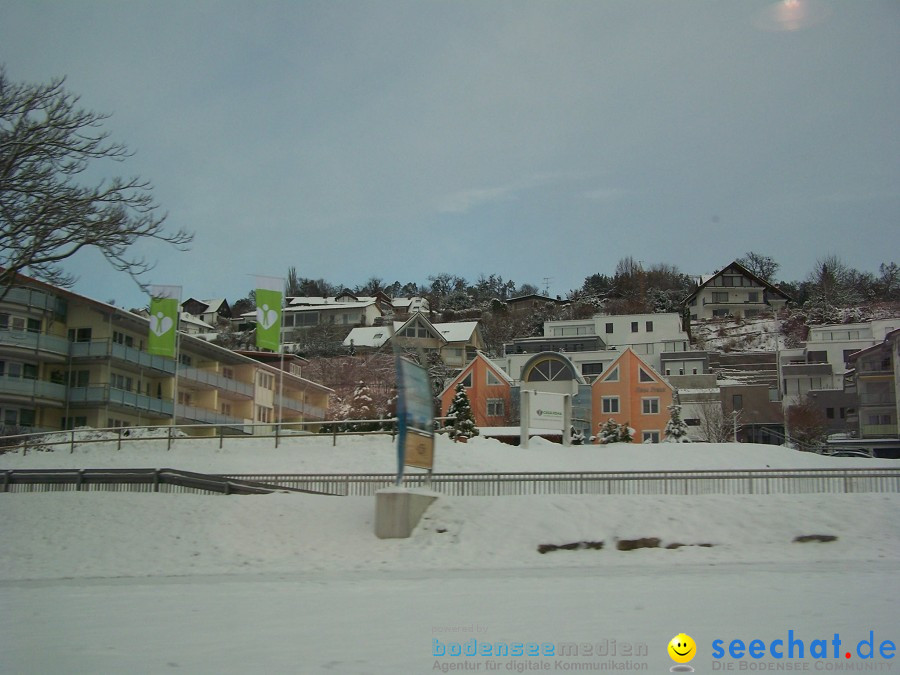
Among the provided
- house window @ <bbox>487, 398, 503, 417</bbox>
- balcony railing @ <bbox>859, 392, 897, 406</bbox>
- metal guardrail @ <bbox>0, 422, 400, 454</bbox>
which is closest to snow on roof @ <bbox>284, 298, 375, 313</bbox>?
house window @ <bbox>487, 398, 503, 417</bbox>

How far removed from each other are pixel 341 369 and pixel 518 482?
199 feet

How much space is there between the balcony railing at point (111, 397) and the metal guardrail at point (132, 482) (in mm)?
22808

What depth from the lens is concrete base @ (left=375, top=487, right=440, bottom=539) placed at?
20.1m

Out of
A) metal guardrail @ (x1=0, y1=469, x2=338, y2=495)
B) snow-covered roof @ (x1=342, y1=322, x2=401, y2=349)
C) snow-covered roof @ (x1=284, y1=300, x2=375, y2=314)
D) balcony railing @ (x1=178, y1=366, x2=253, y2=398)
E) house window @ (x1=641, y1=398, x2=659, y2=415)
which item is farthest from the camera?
snow-covered roof @ (x1=284, y1=300, x2=375, y2=314)

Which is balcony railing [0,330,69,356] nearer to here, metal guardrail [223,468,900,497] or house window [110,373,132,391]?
house window [110,373,132,391]

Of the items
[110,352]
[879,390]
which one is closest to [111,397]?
[110,352]

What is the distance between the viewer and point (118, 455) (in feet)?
116

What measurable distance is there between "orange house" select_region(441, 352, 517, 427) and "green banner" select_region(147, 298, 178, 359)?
1020 inches

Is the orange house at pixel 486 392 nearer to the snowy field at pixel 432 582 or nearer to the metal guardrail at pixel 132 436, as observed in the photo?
the metal guardrail at pixel 132 436

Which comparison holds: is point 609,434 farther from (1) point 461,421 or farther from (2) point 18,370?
(2) point 18,370

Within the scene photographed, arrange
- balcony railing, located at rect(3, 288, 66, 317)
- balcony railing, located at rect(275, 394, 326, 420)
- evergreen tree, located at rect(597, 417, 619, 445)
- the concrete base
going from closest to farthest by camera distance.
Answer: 1. the concrete base
2. evergreen tree, located at rect(597, 417, 619, 445)
3. balcony railing, located at rect(3, 288, 66, 317)
4. balcony railing, located at rect(275, 394, 326, 420)

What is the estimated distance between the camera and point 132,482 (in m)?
25.2

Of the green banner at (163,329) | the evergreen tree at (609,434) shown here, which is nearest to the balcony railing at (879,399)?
the evergreen tree at (609,434)

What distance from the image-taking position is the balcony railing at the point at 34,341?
46531 millimetres
